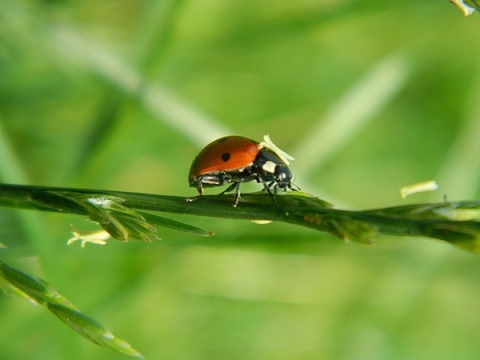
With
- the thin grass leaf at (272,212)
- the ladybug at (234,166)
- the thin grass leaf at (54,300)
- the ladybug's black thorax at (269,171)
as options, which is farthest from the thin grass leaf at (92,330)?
the ladybug's black thorax at (269,171)

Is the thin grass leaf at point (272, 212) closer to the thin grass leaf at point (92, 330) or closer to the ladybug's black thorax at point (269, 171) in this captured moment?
the thin grass leaf at point (92, 330)

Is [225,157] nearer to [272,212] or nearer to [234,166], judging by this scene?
[234,166]

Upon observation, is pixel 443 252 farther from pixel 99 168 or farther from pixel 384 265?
pixel 99 168

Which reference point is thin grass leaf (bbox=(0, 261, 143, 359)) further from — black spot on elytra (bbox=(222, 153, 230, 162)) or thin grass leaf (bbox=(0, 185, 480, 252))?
black spot on elytra (bbox=(222, 153, 230, 162))

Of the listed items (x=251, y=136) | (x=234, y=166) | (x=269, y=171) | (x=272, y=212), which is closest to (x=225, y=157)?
(x=234, y=166)

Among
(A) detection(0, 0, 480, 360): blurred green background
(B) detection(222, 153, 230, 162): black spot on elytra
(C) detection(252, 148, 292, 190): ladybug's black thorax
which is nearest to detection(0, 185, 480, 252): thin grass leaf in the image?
(B) detection(222, 153, 230, 162): black spot on elytra
